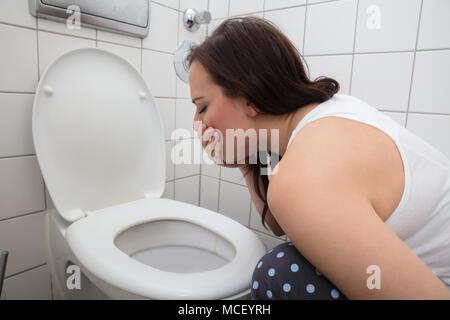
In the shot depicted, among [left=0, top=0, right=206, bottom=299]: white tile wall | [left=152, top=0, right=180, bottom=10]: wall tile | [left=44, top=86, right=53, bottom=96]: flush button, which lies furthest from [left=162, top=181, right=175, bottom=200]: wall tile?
[left=152, top=0, right=180, bottom=10]: wall tile

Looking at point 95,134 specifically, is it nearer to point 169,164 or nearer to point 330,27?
point 169,164

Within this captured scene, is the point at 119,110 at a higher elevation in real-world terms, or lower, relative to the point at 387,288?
higher

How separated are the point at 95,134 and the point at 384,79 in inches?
31.1

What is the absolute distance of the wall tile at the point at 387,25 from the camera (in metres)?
0.73

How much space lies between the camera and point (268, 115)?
546 millimetres

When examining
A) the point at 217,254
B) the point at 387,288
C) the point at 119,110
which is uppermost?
the point at 119,110

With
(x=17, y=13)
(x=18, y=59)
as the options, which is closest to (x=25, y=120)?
(x=18, y=59)

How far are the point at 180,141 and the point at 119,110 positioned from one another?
13.2 inches

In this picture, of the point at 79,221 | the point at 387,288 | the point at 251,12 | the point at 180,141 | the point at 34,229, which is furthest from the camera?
the point at 180,141

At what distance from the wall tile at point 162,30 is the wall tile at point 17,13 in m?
0.32

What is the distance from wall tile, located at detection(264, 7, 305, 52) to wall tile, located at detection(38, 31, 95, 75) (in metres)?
0.61

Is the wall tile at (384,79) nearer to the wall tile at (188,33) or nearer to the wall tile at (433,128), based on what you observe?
the wall tile at (433,128)

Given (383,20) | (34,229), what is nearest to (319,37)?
(383,20)

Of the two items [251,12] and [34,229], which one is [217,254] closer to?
[34,229]
